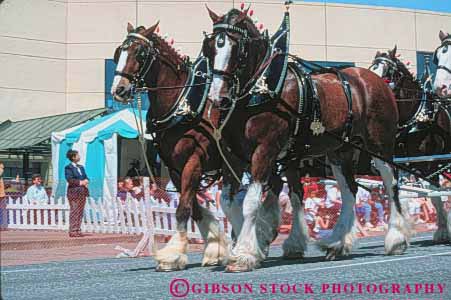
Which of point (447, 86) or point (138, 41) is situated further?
point (447, 86)

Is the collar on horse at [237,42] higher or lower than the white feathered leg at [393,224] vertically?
higher

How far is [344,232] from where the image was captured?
9.88 metres

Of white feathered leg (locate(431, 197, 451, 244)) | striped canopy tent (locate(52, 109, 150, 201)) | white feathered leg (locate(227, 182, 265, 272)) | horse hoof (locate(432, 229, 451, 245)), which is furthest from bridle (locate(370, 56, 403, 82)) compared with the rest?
striped canopy tent (locate(52, 109, 150, 201))

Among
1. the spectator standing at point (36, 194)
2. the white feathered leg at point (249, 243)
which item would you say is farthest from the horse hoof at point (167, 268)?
the spectator standing at point (36, 194)

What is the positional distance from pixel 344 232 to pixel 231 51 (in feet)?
9.69

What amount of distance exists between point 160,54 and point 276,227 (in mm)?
2587

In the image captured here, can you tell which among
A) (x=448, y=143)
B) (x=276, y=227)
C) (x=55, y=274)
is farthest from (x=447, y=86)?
(x=55, y=274)

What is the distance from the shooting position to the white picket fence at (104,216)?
48.6ft

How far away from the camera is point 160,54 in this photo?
9555 mm

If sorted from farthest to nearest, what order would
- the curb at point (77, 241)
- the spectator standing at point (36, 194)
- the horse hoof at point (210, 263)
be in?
the spectator standing at point (36, 194), the curb at point (77, 241), the horse hoof at point (210, 263)

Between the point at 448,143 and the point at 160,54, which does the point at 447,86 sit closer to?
the point at 448,143

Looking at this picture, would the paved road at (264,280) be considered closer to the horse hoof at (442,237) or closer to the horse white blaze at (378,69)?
the horse hoof at (442,237)

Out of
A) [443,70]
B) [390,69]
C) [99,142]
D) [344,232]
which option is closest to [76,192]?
[99,142]

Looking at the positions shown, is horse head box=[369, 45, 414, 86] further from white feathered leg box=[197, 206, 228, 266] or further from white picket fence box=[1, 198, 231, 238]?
→ white feathered leg box=[197, 206, 228, 266]
